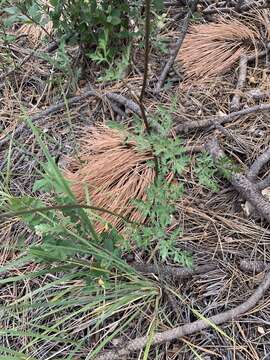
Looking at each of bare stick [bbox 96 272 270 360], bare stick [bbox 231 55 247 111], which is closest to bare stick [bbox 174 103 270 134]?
bare stick [bbox 231 55 247 111]

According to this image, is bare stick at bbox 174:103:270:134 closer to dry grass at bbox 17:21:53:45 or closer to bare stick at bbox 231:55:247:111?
bare stick at bbox 231:55:247:111

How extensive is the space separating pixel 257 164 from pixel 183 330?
645 mm

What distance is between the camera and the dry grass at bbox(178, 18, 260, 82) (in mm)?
2166

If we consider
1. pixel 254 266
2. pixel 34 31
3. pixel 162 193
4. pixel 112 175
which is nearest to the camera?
pixel 162 193

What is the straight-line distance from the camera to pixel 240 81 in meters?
Answer: 2.07

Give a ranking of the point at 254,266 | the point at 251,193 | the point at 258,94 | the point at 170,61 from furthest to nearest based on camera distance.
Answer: the point at 170,61
the point at 258,94
the point at 251,193
the point at 254,266

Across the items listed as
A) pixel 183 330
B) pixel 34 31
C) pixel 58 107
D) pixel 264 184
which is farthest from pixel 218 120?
pixel 34 31

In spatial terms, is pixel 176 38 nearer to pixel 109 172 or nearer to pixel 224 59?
pixel 224 59

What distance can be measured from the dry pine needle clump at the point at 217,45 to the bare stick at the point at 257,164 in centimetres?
51

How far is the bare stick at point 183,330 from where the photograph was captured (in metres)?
1.46

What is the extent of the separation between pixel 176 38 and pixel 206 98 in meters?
0.44

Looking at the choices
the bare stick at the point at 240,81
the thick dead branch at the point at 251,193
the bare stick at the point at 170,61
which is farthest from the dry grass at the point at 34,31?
Answer: the thick dead branch at the point at 251,193

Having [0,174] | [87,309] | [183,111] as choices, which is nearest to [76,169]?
[0,174]

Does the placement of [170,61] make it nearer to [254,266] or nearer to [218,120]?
[218,120]
